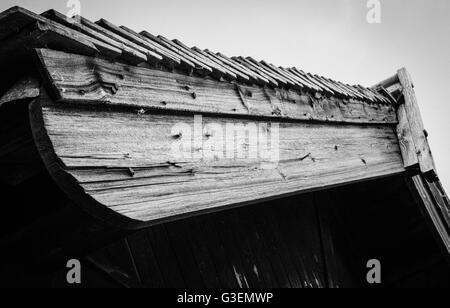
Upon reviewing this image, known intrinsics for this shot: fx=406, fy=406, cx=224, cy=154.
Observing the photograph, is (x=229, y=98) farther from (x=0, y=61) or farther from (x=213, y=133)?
(x=0, y=61)

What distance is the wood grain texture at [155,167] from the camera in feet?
3.40

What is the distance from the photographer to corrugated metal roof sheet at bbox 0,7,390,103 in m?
0.97

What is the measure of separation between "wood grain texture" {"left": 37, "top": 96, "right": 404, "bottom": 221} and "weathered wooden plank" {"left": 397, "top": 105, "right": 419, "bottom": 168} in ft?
4.07

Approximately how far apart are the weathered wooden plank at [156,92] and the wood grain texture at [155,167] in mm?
43

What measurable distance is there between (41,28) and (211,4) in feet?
689

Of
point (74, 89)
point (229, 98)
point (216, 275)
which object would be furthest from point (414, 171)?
point (74, 89)

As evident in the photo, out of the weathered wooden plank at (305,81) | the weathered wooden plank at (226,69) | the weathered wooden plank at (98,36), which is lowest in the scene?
the weathered wooden plank at (98,36)

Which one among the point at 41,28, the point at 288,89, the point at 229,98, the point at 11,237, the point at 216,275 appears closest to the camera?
the point at 41,28

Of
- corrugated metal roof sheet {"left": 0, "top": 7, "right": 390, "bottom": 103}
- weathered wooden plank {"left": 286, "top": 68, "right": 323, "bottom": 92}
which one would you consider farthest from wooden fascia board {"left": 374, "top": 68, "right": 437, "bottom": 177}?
weathered wooden plank {"left": 286, "top": 68, "right": 323, "bottom": 92}

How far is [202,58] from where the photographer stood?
1630mm

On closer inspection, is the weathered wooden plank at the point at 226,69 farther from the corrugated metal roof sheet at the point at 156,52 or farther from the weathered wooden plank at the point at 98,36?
the weathered wooden plank at the point at 98,36

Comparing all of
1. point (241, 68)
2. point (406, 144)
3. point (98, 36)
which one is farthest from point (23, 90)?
point (406, 144)

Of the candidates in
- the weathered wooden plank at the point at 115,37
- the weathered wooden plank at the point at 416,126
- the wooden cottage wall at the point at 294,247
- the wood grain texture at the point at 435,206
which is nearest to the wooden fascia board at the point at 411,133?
the weathered wooden plank at the point at 416,126

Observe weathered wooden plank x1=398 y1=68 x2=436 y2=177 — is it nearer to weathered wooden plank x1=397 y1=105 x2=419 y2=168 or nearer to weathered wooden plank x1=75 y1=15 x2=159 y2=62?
weathered wooden plank x1=397 y1=105 x2=419 y2=168
